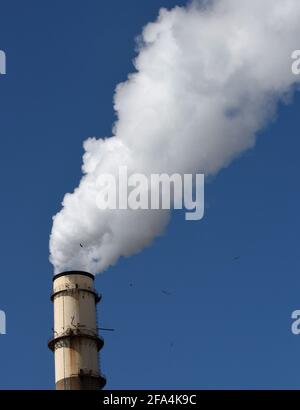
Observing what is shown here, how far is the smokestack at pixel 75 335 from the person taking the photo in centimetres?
5544

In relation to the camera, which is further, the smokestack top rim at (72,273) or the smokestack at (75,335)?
the smokestack top rim at (72,273)

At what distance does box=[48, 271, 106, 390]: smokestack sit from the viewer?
55438mm

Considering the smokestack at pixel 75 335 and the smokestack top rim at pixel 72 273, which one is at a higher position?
the smokestack top rim at pixel 72 273

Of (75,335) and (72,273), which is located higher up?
(72,273)

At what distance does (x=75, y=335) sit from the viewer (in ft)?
184

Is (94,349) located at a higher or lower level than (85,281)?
lower

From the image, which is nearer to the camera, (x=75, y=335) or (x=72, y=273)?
(x=75, y=335)

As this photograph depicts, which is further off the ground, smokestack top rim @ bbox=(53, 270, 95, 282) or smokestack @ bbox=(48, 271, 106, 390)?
smokestack top rim @ bbox=(53, 270, 95, 282)

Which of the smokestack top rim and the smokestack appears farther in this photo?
the smokestack top rim
